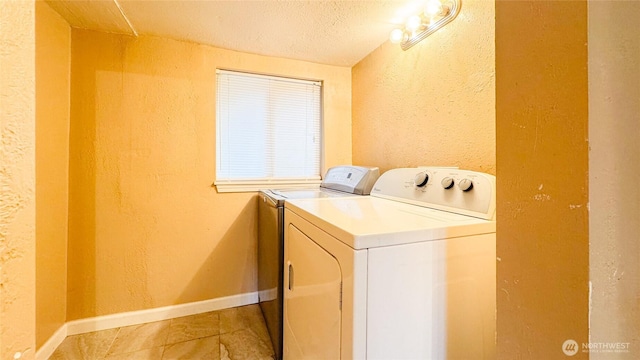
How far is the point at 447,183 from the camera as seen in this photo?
1116mm

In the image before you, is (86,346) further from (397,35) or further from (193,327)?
(397,35)

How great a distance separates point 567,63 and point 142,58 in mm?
2285

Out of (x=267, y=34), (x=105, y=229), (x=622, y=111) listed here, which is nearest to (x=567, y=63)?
(x=622, y=111)

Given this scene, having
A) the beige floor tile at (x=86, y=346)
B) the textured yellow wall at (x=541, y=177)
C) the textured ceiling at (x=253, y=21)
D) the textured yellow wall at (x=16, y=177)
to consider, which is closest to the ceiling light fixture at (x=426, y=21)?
the textured ceiling at (x=253, y=21)

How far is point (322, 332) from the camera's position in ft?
2.86

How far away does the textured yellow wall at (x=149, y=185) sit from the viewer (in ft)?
5.59

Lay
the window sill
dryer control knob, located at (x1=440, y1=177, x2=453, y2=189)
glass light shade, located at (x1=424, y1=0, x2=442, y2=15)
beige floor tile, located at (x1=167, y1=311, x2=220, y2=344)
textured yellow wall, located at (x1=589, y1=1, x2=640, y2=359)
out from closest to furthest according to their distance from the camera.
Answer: textured yellow wall, located at (x1=589, y1=1, x2=640, y2=359), dryer control knob, located at (x1=440, y1=177, x2=453, y2=189), glass light shade, located at (x1=424, y1=0, x2=442, y2=15), beige floor tile, located at (x1=167, y1=311, x2=220, y2=344), the window sill

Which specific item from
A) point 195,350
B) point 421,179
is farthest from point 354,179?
point 195,350

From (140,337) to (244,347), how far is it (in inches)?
28.5

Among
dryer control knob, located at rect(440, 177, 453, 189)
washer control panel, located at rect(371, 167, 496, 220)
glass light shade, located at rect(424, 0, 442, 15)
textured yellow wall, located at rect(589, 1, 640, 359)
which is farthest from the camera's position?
glass light shade, located at rect(424, 0, 442, 15)

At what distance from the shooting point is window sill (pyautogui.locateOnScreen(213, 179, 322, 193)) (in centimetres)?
202

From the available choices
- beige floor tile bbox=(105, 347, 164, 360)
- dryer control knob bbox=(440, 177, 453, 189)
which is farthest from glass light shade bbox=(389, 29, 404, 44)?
beige floor tile bbox=(105, 347, 164, 360)

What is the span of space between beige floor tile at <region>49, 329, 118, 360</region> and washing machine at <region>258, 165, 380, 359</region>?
987mm

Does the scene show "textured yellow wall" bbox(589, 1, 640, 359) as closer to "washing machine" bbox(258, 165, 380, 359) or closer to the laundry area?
the laundry area
